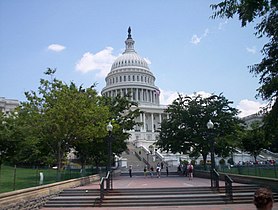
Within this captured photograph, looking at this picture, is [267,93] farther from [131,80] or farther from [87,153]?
[131,80]

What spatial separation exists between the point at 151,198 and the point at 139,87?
102526 millimetres

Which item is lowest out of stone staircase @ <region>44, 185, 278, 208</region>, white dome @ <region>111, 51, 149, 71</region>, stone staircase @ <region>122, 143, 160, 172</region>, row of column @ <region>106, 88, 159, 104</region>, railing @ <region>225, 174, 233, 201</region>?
stone staircase @ <region>44, 185, 278, 208</region>

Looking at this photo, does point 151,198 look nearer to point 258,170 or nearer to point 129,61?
point 258,170

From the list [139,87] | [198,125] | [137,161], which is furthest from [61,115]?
[139,87]

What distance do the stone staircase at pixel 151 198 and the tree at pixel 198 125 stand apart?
15870 millimetres

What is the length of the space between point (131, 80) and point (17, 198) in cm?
10853

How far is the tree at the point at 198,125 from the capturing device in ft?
114

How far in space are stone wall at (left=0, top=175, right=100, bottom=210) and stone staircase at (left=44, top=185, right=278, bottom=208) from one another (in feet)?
1.55

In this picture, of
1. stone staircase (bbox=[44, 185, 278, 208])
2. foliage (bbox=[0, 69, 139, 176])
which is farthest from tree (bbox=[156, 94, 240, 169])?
stone staircase (bbox=[44, 185, 278, 208])

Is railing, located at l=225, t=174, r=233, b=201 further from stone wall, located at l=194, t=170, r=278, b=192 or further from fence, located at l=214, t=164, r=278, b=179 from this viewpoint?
fence, located at l=214, t=164, r=278, b=179

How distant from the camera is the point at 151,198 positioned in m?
16.6

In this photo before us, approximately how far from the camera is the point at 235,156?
60.2 meters

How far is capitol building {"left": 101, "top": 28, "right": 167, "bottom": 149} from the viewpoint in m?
113

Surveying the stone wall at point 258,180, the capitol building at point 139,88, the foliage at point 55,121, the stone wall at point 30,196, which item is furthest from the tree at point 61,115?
the capitol building at point 139,88
